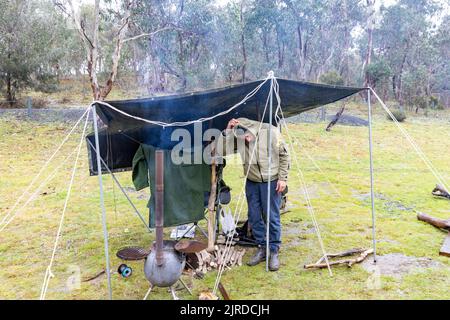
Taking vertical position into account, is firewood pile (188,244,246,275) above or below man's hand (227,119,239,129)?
below

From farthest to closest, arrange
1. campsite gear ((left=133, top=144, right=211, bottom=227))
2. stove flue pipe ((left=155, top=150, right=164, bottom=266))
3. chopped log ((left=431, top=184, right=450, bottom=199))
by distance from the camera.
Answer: chopped log ((left=431, top=184, right=450, bottom=199)), campsite gear ((left=133, top=144, right=211, bottom=227)), stove flue pipe ((left=155, top=150, right=164, bottom=266))

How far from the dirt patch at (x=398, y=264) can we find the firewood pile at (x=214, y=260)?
3.91ft

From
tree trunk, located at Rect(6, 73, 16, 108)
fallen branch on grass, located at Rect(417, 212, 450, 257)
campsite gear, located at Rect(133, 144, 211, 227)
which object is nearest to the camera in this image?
campsite gear, located at Rect(133, 144, 211, 227)

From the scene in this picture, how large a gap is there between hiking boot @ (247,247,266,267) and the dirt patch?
0.92 m

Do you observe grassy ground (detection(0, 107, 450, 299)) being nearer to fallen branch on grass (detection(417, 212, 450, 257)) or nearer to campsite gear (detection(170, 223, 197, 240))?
fallen branch on grass (detection(417, 212, 450, 257))

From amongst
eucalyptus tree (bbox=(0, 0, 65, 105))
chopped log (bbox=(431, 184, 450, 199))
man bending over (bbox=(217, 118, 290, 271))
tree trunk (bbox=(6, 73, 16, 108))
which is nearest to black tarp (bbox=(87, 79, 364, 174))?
man bending over (bbox=(217, 118, 290, 271))

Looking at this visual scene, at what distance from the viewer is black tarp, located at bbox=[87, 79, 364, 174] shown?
9.01ft

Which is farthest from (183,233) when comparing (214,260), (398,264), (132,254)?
(398,264)

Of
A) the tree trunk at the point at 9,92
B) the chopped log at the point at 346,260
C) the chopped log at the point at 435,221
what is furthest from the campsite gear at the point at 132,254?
the tree trunk at the point at 9,92

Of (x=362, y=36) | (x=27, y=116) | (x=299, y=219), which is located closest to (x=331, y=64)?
(x=362, y=36)

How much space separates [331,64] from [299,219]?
20123 millimetres

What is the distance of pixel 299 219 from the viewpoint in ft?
14.9

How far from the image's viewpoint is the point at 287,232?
411 cm

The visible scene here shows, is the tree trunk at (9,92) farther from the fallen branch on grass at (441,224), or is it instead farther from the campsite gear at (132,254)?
the fallen branch on grass at (441,224)
